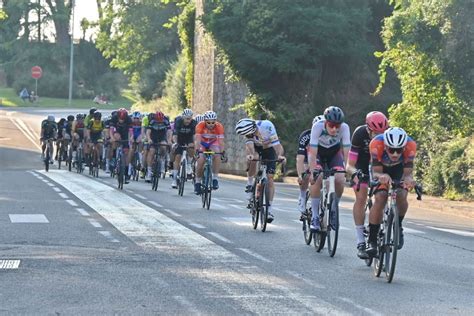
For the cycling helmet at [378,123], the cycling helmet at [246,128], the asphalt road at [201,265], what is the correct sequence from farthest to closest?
the cycling helmet at [246,128], the cycling helmet at [378,123], the asphalt road at [201,265]

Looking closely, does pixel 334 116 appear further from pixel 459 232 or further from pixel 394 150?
pixel 459 232

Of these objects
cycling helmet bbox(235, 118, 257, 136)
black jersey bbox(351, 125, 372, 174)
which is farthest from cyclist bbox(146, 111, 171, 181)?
black jersey bbox(351, 125, 372, 174)

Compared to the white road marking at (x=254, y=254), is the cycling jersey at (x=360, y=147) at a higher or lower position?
higher

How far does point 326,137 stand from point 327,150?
19 centimetres

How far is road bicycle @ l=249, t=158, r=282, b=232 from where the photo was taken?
1705cm

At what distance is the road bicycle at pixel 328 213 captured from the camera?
14039 mm

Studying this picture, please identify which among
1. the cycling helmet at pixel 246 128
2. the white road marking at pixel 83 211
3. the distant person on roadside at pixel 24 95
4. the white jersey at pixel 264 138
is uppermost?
the distant person on roadside at pixel 24 95

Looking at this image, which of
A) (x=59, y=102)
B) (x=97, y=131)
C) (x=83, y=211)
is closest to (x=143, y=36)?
(x=59, y=102)

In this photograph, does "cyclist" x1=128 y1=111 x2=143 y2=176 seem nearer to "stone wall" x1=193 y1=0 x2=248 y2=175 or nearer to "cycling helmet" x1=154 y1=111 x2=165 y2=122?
"cycling helmet" x1=154 y1=111 x2=165 y2=122

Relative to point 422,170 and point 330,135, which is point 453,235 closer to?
point 330,135

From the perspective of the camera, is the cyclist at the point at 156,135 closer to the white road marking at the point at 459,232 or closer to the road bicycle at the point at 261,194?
the white road marking at the point at 459,232

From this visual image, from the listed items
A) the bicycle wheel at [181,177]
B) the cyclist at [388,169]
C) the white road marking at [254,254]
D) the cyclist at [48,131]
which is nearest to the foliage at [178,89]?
the cyclist at [48,131]

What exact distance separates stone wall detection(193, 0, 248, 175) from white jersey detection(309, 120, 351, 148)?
3077 centimetres

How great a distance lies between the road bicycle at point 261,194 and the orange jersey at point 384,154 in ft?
15.5
